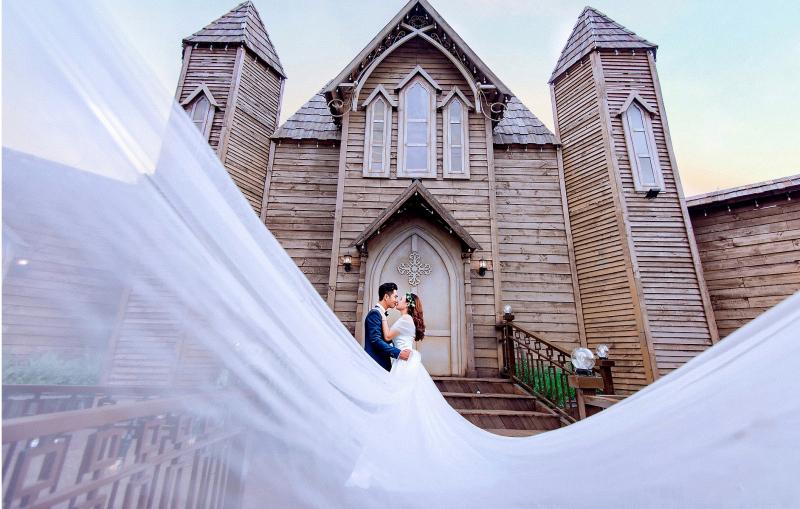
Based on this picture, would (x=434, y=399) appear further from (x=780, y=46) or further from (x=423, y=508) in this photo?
(x=780, y=46)

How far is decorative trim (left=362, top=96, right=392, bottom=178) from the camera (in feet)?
25.4

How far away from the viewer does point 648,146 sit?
8.27 m

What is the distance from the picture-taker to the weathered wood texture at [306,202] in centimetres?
796

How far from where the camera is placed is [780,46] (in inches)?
405

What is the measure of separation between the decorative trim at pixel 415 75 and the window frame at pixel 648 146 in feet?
14.8

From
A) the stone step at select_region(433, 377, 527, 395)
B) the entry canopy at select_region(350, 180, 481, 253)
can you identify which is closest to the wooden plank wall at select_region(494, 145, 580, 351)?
the entry canopy at select_region(350, 180, 481, 253)

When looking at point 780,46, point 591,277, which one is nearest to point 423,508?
point 591,277

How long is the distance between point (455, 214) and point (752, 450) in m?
6.54

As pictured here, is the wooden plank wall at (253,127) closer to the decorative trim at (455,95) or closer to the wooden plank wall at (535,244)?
the decorative trim at (455,95)

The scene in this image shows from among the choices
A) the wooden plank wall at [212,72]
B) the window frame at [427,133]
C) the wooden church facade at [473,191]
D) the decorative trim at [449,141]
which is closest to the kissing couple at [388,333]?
the wooden church facade at [473,191]

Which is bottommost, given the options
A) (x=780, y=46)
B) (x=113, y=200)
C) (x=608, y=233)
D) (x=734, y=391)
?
(x=734, y=391)

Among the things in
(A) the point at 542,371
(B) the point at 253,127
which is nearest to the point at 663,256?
(A) the point at 542,371

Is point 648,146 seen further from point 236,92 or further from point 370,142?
point 236,92

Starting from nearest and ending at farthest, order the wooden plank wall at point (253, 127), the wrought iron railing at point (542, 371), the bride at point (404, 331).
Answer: the bride at point (404, 331), the wrought iron railing at point (542, 371), the wooden plank wall at point (253, 127)
